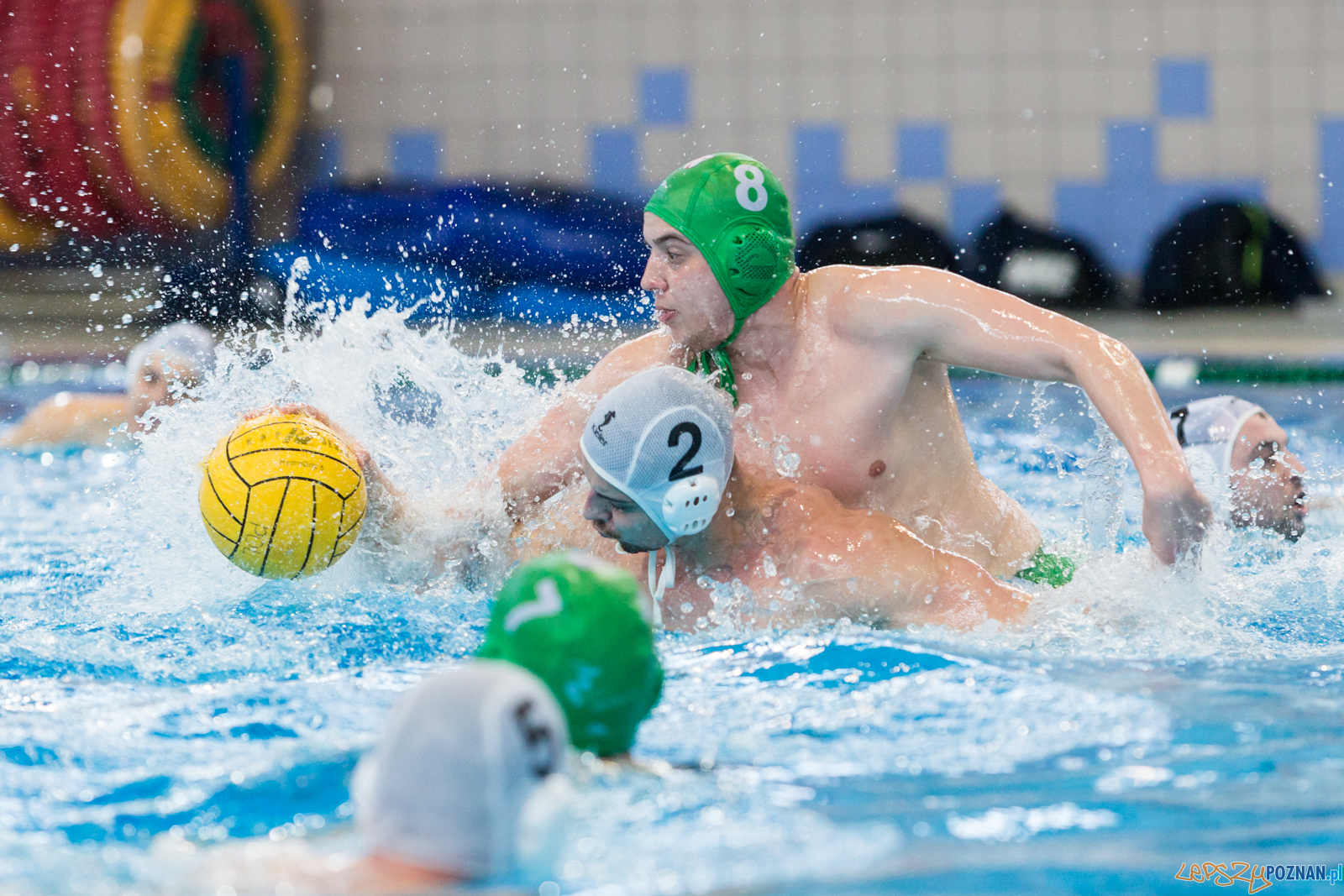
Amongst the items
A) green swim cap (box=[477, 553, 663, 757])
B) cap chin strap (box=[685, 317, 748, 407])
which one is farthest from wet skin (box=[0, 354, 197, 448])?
green swim cap (box=[477, 553, 663, 757])

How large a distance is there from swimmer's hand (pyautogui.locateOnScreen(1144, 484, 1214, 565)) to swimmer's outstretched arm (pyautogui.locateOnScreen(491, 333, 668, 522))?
1.16m

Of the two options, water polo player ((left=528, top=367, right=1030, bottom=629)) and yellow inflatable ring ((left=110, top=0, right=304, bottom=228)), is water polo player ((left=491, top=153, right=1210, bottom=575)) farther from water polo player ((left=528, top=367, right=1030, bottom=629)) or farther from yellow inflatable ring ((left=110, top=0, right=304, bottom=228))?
yellow inflatable ring ((left=110, top=0, right=304, bottom=228))

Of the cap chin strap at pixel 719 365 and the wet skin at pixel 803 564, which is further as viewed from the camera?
the cap chin strap at pixel 719 365

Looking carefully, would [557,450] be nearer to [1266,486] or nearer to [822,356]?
[822,356]

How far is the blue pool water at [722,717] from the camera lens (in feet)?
5.41

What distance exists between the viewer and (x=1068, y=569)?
329cm

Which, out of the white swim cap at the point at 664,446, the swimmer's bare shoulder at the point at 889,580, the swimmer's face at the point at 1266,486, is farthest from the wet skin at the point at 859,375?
the swimmer's face at the point at 1266,486

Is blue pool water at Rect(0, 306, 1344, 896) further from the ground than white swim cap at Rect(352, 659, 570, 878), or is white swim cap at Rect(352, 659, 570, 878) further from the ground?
white swim cap at Rect(352, 659, 570, 878)

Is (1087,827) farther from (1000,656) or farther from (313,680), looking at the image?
(313,680)

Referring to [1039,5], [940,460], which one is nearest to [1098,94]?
[1039,5]

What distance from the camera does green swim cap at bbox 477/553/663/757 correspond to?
1.75m

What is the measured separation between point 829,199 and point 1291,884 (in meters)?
8.05

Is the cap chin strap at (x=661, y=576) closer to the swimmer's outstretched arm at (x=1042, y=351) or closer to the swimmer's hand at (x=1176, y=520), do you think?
the swimmer's outstretched arm at (x=1042, y=351)

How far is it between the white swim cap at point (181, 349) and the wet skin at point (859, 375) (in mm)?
1754
